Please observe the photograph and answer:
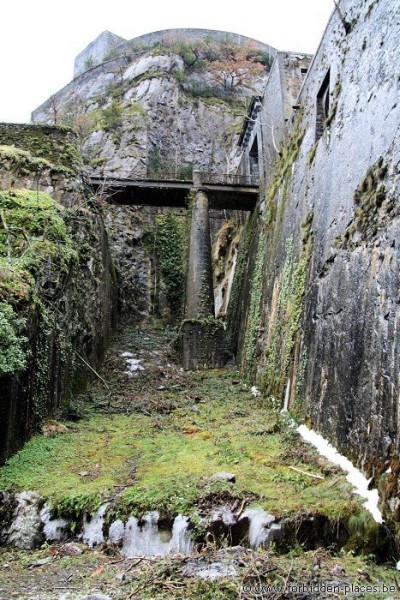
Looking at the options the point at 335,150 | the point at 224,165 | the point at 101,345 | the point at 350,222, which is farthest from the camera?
the point at 224,165

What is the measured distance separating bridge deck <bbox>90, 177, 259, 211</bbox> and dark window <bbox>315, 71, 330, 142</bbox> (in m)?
A: 7.78

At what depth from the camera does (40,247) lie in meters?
9.40

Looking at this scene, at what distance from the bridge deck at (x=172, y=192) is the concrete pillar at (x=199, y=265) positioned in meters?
0.61

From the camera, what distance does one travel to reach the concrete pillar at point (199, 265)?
1664cm

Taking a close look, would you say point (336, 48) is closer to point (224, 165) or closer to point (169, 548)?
point (169, 548)

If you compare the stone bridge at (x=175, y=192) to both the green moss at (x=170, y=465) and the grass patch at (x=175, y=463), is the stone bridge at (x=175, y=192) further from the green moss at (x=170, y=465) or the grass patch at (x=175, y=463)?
the green moss at (x=170, y=465)

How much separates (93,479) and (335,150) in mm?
6513

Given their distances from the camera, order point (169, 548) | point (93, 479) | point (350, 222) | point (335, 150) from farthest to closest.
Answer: point (335, 150), point (350, 222), point (93, 479), point (169, 548)

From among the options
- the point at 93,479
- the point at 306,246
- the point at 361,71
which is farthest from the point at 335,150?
the point at 93,479

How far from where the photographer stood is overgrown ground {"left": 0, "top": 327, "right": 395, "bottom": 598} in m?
4.15

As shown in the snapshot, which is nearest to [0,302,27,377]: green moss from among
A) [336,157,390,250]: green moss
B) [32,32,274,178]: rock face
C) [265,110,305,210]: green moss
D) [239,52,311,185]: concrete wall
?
[336,157,390,250]: green moss

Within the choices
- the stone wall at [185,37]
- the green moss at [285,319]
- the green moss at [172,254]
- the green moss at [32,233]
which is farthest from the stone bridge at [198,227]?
the stone wall at [185,37]

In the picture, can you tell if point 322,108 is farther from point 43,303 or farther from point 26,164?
point 26,164

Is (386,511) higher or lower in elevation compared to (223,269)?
lower
